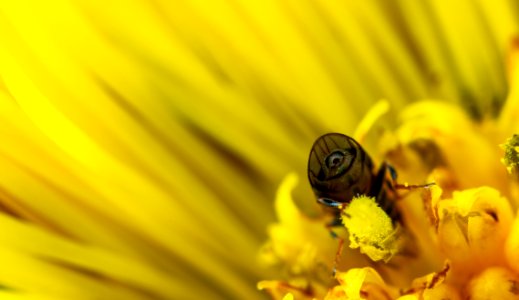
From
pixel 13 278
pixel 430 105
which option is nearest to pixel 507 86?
pixel 430 105

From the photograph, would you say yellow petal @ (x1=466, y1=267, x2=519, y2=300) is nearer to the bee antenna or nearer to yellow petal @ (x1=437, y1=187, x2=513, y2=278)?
yellow petal @ (x1=437, y1=187, x2=513, y2=278)

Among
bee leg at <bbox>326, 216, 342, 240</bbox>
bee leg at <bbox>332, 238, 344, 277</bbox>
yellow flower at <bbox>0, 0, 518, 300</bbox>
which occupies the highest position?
yellow flower at <bbox>0, 0, 518, 300</bbox>

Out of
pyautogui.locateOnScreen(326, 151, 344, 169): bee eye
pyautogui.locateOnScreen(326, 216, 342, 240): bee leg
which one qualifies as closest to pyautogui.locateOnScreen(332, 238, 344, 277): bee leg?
pyautogui.locateOnScreen(326, 216, 342, 240): bee leg

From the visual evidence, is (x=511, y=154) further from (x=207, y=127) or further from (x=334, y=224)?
(x=207, y=127)

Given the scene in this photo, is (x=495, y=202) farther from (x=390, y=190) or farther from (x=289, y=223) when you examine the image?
(x=289, y=223)

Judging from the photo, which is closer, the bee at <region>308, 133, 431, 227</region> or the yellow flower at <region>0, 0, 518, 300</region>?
the bee at <region>308, 133, 431, 227</region>

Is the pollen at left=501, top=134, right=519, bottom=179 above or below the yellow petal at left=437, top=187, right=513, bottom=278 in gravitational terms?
above

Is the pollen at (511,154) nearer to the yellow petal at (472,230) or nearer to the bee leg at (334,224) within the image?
the yellow petal at (472,230)
